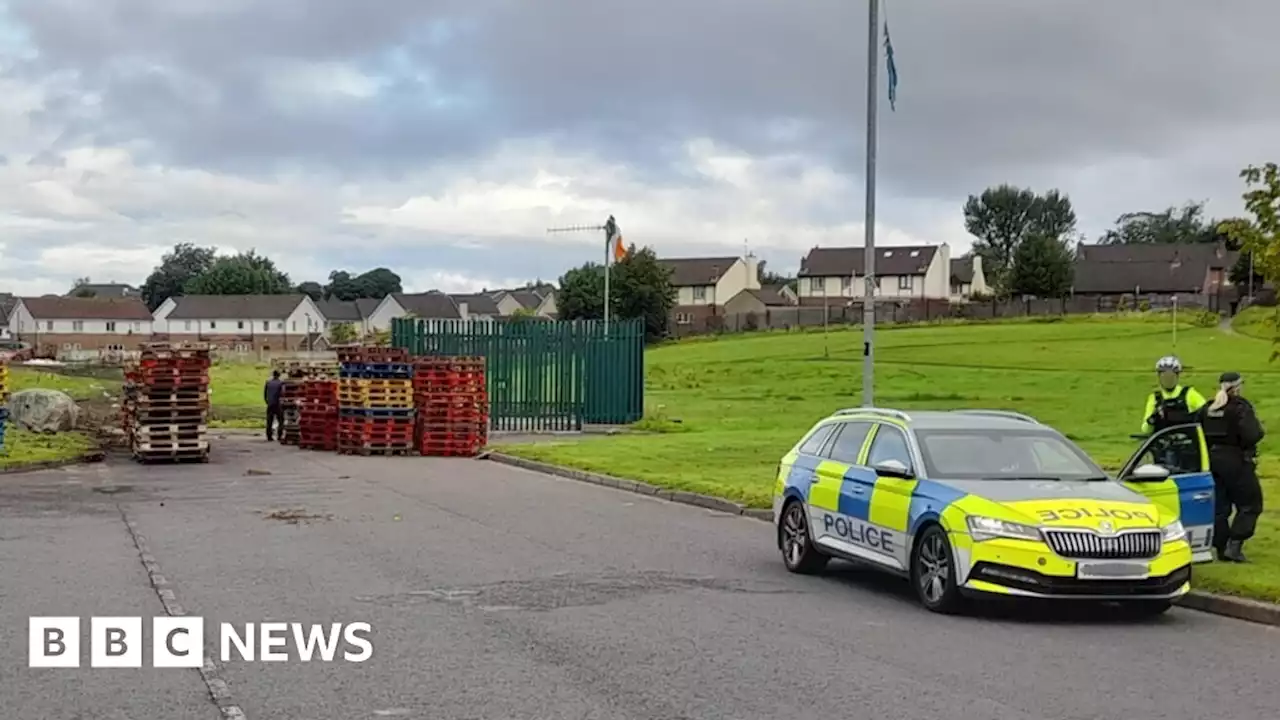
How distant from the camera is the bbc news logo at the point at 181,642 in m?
8.64

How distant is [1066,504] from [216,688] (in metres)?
6.12

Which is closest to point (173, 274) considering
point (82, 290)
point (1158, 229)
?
point (82, 290)

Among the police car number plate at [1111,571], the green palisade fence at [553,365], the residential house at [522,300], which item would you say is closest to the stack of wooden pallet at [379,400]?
the green palisade fence at [553,365]

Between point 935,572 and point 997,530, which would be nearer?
point 997,530

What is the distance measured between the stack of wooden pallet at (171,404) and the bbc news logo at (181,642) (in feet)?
57.7

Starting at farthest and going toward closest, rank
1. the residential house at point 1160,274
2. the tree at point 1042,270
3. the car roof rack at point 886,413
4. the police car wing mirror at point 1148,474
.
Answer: the residential house at point 1160,274 → the tree at point 1042,270 → the car roof rack at point 886,413 → the police car wing mirror at point 1148,474

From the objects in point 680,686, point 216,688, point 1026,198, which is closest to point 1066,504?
point 680,686

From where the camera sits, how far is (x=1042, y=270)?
101 m

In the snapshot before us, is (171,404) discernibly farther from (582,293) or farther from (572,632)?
(582,293)

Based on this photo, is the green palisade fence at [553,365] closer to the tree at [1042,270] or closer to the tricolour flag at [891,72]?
the tricolour flag at [891,72]

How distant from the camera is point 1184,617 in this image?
10.8 m

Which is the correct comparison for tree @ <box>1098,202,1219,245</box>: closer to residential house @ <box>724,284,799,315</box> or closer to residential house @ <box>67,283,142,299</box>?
residential house @ <box>724,284,799,315</box>

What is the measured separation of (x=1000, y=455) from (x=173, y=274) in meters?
165

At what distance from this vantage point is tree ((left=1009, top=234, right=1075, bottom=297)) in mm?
100500
